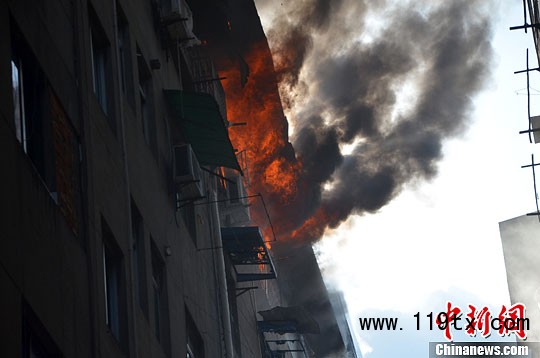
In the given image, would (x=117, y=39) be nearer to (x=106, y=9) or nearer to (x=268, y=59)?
(x=106, y=9)

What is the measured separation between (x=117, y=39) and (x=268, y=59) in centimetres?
1921

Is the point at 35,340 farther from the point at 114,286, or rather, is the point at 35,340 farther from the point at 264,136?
the point at 264,136

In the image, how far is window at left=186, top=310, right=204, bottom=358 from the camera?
23703mm

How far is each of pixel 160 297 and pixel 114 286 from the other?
3817mm

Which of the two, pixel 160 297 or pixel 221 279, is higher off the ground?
pixel 221 279

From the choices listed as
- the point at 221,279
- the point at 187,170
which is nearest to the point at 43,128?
the point at 187,170

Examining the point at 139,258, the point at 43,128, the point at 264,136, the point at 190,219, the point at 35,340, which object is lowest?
the point at 35,340

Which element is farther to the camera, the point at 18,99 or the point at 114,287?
the point at 114,287

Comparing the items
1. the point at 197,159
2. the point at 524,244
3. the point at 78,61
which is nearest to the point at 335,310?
the point at 524,244

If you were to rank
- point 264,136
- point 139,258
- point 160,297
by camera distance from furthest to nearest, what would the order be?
1. point 264,136
2. point 160,297
3. point 139,258

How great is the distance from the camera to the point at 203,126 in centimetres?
2556

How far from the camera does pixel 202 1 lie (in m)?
33.4

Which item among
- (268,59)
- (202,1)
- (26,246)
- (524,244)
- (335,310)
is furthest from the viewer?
(524,244)

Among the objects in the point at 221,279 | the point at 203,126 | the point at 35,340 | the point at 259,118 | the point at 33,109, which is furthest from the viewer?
the point at 259,118
